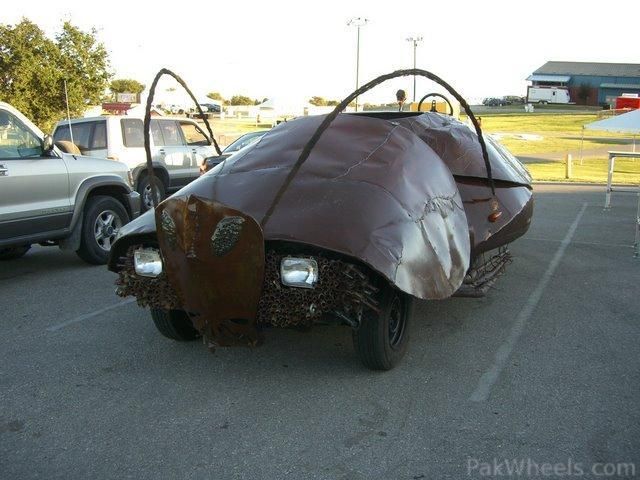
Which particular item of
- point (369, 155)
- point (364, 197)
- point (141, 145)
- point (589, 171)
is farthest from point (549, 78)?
point (364, 197)

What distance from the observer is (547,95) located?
302ft

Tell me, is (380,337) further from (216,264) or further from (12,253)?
(12,253)

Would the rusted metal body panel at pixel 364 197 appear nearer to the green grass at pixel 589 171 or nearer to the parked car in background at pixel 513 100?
the green grass at pixel 589 171

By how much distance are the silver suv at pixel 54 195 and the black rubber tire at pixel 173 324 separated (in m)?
3.21

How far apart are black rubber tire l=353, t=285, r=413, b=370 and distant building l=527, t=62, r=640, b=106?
95.2m

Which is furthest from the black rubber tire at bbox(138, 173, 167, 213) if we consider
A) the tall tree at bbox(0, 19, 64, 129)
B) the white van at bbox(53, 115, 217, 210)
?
the tall tree at bbox(0, 19, 64, 129)

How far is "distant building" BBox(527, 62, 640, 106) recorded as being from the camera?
97062 mm

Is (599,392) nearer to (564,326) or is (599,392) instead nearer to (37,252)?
(564,326)

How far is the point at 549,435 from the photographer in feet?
11.8

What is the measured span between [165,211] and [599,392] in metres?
3.05

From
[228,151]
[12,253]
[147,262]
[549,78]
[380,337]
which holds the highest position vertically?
[549,78]

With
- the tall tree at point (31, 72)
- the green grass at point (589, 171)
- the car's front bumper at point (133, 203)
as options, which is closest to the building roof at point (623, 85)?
the green grass at point (589, 171)

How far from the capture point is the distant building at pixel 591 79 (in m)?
97.1

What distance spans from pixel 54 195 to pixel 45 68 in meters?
15.4
